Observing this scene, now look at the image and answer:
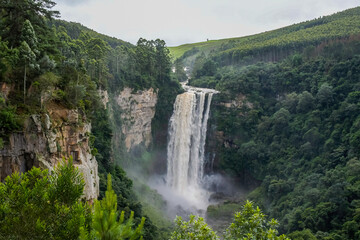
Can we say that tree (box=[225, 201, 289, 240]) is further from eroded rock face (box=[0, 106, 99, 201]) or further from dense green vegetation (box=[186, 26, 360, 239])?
dense green vegetation (box=[186, 26, 360, 239])

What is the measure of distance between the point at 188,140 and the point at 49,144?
113ft

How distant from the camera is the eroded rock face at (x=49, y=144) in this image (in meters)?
14.7

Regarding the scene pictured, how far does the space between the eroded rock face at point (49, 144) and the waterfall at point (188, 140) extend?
28097mm

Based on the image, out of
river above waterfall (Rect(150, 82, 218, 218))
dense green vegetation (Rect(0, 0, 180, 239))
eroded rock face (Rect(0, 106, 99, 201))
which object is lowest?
river above waterfall (Rect(150, 82, 218, 218))

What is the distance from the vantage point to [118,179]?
33094 millimetres

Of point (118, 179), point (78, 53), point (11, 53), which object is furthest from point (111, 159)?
point (11, 53)

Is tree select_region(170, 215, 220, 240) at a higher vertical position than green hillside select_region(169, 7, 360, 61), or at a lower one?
lower

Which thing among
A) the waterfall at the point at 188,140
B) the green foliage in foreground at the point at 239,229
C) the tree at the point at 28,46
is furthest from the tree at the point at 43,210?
the waterfall at the point at 188,140

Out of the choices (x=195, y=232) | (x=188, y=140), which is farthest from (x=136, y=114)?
(x=195, y=232)

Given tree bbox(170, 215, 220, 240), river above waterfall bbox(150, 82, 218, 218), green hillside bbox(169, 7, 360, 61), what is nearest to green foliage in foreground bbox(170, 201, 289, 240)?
tree bbox(170, 215, 220, 240)

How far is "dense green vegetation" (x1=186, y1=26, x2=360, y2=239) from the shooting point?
29531mm

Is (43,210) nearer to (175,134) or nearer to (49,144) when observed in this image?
(49,144)

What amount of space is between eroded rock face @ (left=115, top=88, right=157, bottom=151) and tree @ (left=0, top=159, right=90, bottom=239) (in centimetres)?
3769

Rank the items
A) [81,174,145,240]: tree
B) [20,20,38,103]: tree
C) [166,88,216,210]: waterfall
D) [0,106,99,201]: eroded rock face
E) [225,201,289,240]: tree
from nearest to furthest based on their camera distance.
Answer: [81,174,145,240]: tree, [225,201,289,240]: tree, [0,106,99,201]: eroded rock face, [20,20,38,103]: tree, [166,88,216,210]: waterfall
